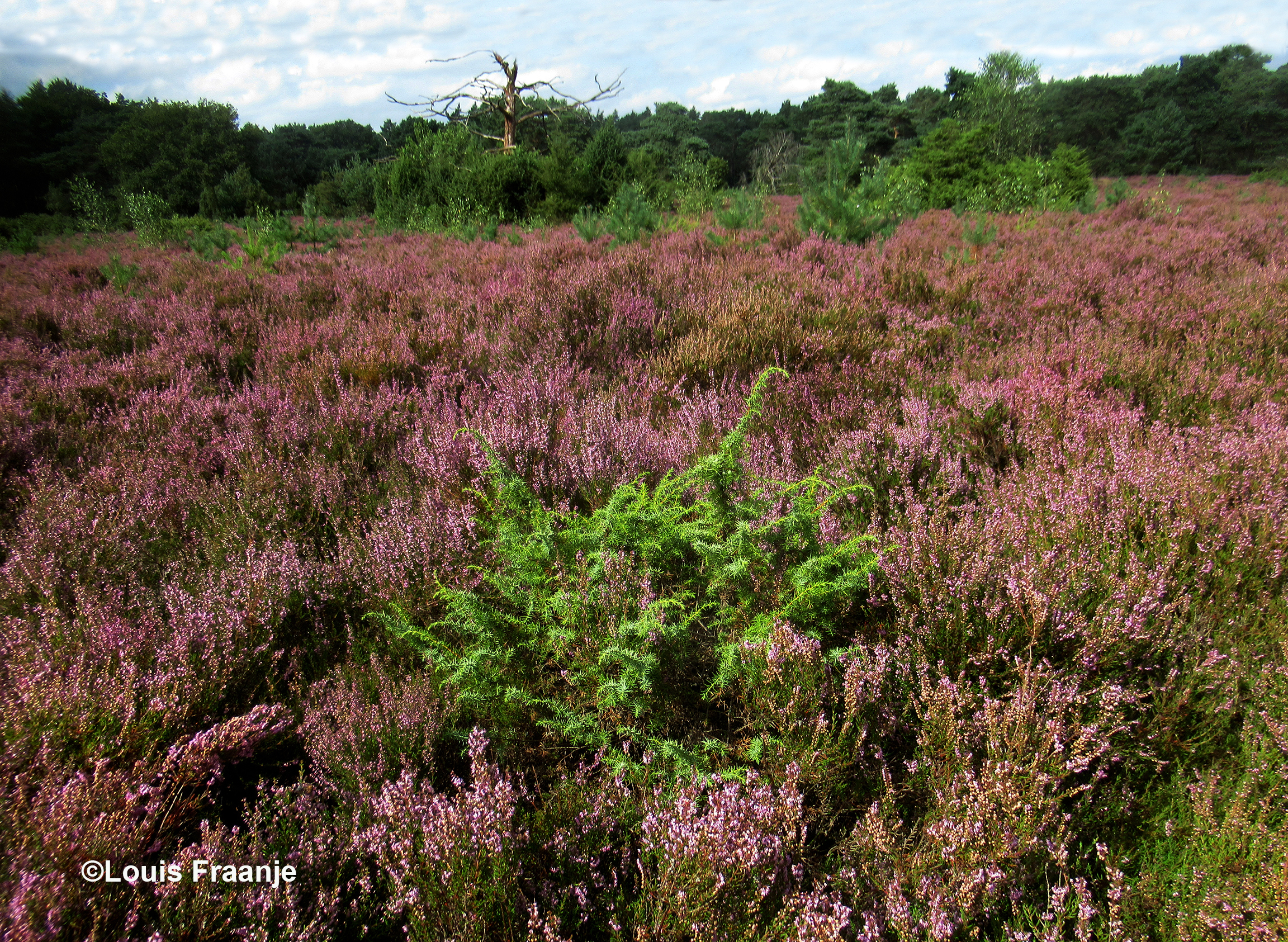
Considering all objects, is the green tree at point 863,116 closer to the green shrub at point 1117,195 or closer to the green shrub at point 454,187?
the green shrub at point 1117,195

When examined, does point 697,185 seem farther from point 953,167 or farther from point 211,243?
point 211,243

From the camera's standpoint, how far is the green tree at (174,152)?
25.2 m

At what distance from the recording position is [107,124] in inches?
1151

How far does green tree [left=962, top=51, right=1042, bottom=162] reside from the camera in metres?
20.8

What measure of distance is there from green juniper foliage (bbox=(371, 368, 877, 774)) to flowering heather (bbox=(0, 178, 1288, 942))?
0.02 metres

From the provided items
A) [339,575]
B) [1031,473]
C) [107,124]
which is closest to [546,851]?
[339,575]

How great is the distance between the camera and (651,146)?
41469 millimetres

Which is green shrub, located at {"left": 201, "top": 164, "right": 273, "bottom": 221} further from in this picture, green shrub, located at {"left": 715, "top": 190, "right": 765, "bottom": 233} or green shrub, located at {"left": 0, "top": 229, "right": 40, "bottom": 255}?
green shrub, located at {"left": 715, "top": 190, "right": 765, "bottom": 233}

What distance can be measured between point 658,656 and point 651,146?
45773 millimetres

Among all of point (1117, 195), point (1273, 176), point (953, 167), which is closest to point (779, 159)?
point (1273, 176)

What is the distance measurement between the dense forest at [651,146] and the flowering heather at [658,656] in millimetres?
8470

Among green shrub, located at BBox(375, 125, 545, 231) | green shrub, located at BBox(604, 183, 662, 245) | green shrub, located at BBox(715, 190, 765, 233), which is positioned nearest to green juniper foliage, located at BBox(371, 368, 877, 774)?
green shrub, located at BBox(604, 183, 662, 245)

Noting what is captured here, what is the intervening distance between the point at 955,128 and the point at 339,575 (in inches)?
731

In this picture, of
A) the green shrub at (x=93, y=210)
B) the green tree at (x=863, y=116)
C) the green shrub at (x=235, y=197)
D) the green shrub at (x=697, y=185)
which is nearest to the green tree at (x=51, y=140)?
the green shrub at (x=235, y=197)
